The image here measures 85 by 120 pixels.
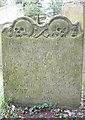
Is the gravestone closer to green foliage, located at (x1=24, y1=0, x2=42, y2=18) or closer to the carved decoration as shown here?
the carved decoration

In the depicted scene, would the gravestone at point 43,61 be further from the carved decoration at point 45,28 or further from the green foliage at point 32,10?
the green foliage at point 32,10

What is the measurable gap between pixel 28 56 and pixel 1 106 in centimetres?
66

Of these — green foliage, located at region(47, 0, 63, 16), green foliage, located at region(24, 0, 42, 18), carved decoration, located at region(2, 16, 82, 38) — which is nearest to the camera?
carved decoration, located at region(2, 16, 82, 38)

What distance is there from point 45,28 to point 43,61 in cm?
38

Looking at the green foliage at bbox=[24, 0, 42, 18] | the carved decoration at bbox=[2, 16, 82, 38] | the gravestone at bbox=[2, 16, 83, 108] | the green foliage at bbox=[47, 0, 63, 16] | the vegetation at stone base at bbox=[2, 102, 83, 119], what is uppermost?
the green foliage at bbox=[47, 0, 63, 16]

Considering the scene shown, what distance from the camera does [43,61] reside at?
371 cm

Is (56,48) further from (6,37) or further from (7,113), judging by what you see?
(7,113)

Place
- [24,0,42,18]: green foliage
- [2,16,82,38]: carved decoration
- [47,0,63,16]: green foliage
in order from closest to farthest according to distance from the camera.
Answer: [2,16,82,38]: carved decoration, [24,0,42,18]: green foliage, [47,0,63,16]: green foliage

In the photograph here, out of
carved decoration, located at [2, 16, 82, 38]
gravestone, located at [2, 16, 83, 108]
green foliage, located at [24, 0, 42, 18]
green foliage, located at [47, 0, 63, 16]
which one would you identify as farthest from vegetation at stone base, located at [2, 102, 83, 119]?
green foliage, located at [47, 0, 63, 16]

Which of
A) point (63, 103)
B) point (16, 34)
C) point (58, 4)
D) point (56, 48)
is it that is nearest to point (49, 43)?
point (56, 48)

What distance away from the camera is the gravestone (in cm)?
362

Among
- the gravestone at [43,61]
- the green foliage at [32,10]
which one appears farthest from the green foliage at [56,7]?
the gravestone at [43,61]

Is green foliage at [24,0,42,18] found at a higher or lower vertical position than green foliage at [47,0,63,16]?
lower

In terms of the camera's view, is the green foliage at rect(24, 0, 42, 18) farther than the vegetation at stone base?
Yes
